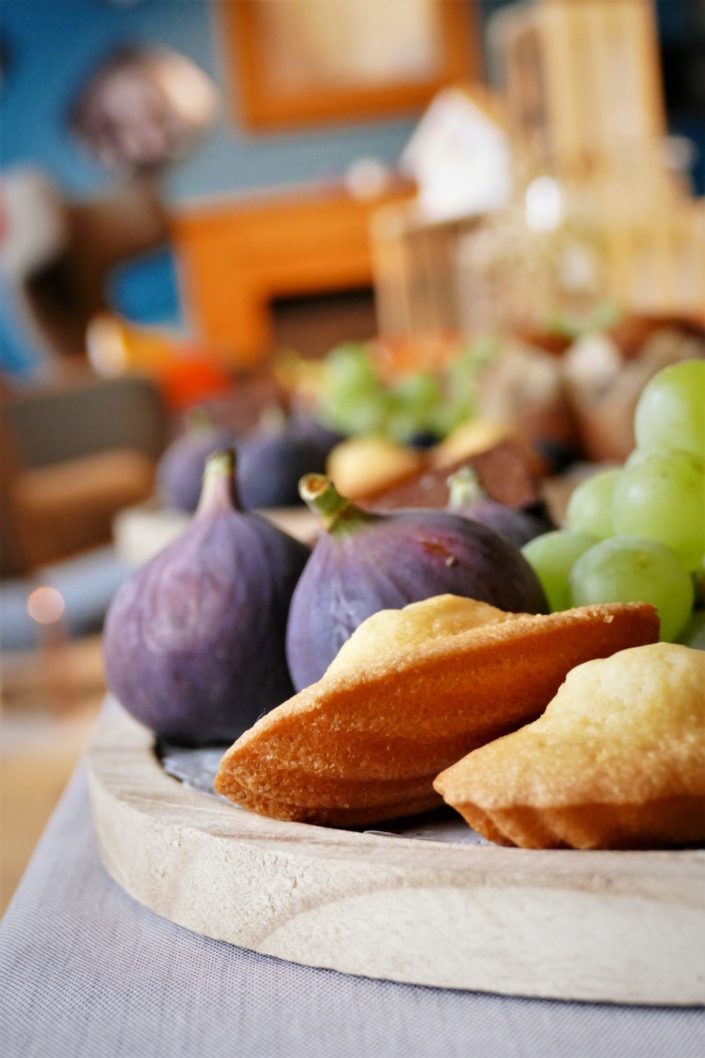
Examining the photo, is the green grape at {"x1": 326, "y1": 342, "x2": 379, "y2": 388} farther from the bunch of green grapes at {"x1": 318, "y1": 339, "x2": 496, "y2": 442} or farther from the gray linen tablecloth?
the gray linen tablecloth

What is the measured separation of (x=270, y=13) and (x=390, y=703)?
22.0ft

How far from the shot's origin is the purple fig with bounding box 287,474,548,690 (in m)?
0.46

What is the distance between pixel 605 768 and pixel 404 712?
6cm

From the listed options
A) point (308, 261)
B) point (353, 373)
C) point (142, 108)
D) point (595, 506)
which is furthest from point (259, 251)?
point (595, 506)

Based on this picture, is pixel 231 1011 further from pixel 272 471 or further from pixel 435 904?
pixel 272 471

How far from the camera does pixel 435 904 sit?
1.14 feet

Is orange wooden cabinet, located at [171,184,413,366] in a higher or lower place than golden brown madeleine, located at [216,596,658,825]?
lower

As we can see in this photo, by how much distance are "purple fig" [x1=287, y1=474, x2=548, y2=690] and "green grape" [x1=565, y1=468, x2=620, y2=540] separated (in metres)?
0.12

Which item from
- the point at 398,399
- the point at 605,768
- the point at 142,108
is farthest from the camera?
the point at 142,108

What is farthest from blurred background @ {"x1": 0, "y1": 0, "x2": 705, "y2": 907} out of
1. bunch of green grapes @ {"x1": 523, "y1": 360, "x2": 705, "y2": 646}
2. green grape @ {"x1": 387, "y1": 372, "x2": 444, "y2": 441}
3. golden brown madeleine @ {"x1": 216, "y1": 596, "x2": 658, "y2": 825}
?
golden brown madeleine @ {"x1": 216, "y1": 596, "x2": 658, "y2": 825}

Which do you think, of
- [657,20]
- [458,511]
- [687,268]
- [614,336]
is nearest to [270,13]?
[657,20]

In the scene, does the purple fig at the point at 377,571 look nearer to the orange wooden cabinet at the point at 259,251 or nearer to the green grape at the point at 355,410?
the green grape at the point at 355,410

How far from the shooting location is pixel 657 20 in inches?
250

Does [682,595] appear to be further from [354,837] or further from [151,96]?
[151,96]
